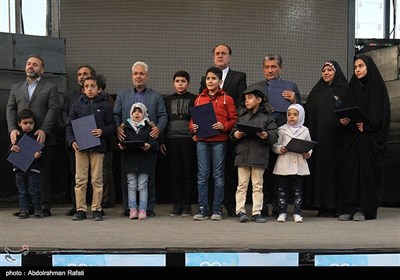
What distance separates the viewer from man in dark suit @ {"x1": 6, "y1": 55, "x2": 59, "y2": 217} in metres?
5.31

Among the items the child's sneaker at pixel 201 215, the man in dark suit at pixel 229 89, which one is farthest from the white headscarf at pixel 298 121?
the child's sneaker at pixel 201 215

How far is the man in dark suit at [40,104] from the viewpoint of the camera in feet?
17.4

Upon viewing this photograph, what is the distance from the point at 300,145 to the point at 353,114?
1.81ft

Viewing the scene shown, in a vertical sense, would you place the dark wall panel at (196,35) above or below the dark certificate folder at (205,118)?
above

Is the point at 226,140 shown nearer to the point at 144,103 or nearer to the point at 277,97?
the point at 277,97

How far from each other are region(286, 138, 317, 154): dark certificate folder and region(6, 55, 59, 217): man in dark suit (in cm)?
218

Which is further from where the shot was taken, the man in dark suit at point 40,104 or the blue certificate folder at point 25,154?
the man in dark suit at point 40,104

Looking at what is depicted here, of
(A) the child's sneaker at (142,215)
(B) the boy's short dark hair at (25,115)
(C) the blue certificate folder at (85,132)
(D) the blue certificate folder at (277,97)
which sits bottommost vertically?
(A) the child's sneaker at (142,215)

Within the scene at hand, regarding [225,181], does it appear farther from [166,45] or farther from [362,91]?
[166,45]

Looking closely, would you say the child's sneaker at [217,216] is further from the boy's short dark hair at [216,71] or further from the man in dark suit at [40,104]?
the man in dark suit at [40,104]

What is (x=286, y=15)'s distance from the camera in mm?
6727

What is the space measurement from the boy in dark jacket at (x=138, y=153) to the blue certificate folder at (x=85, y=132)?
26 cm

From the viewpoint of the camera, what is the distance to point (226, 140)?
5055mm

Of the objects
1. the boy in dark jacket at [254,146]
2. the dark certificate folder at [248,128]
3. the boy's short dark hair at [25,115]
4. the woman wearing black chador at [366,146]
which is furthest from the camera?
the boy's short dark hair at [25,115]
